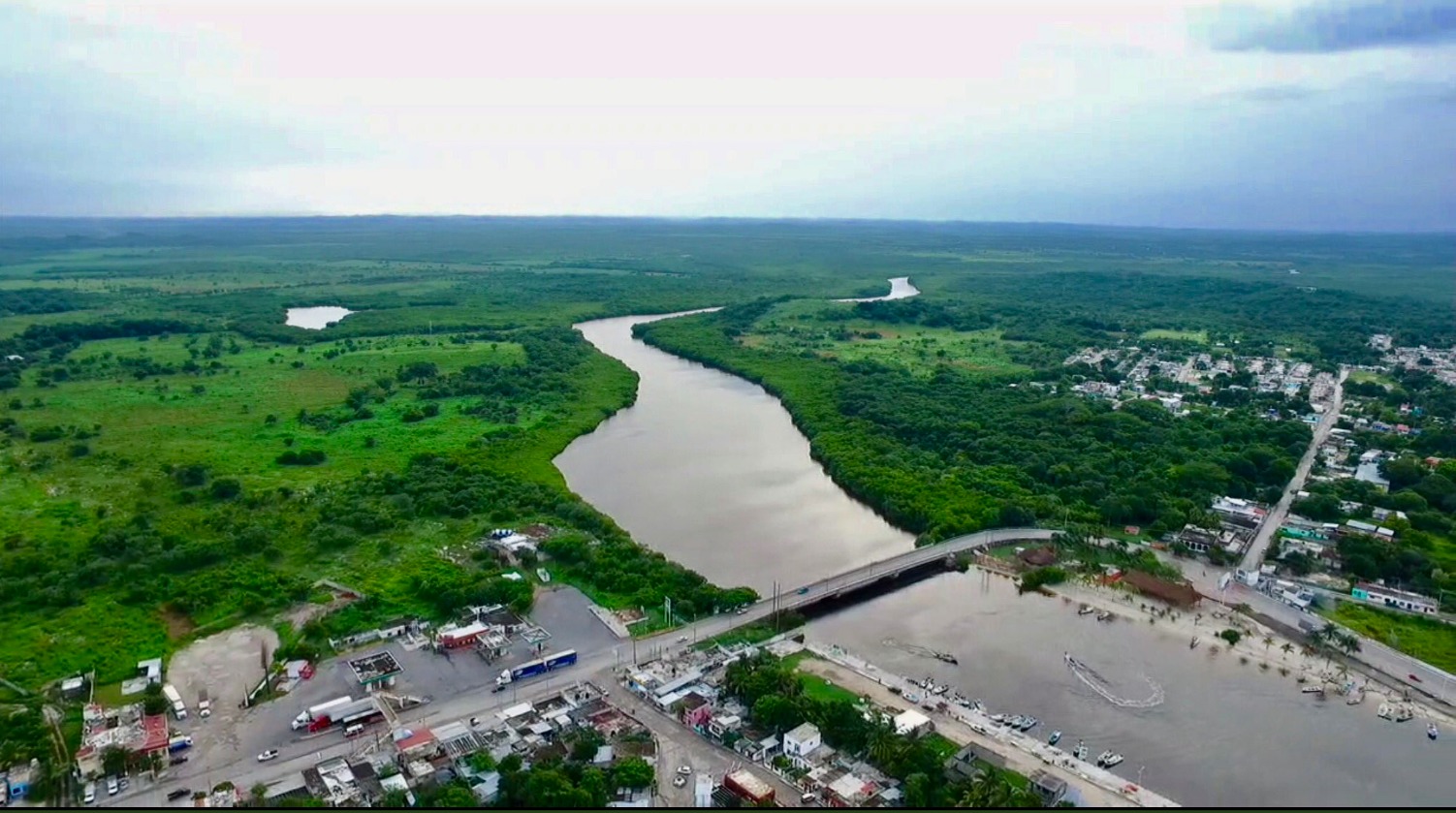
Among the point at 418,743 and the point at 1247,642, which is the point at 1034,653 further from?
the point at 418,743

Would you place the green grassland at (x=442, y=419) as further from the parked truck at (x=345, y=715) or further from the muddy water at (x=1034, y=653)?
the parked truck at (x=345, y=715)

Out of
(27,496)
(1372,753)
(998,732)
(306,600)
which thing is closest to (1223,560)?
(1372,753)

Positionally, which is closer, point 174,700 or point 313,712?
point 313,712

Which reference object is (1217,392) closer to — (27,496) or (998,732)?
(998,732)

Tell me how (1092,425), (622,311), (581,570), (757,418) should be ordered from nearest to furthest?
(581,570), (1092,425), (757,418), (622,311)


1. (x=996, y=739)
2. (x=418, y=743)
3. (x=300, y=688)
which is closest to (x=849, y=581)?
(x=996, y=739)

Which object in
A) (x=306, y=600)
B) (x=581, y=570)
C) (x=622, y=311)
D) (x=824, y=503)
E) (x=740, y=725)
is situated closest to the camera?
(x=740, y=725)

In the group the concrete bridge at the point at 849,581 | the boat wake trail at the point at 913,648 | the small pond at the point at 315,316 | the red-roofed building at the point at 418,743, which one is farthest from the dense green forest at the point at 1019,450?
the small pond at the point at 315,316
